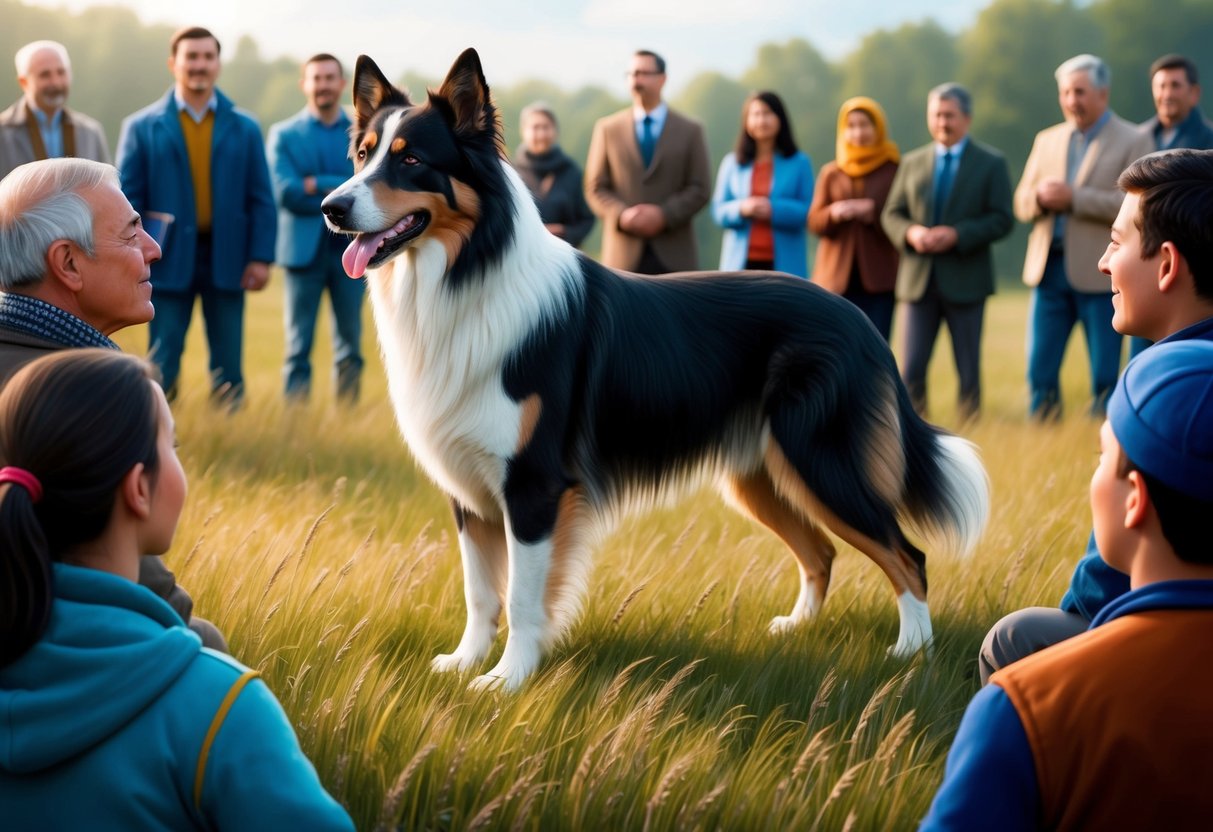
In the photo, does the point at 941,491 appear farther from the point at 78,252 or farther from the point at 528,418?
the point at 78,252

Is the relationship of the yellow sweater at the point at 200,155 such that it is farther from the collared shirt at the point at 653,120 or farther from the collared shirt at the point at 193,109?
the collared shirt at the point at 653,120

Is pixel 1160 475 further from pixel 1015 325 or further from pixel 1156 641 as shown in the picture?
pixel 1015 325

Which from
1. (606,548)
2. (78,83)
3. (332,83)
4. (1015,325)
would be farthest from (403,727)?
(78,83)

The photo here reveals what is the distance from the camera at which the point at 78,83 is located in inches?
1090

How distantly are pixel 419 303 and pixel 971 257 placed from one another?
5401mm

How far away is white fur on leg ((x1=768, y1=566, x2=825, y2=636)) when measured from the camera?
3992mm

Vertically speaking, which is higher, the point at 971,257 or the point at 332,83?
the point at 332,83

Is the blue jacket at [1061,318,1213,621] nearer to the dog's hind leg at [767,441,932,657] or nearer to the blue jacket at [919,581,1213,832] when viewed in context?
the blue jacket at [919,581,1213,832]

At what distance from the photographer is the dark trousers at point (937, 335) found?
8.29m

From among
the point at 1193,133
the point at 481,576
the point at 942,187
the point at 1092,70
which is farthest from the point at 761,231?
the point at 481,576

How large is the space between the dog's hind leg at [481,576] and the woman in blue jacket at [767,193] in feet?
13.9

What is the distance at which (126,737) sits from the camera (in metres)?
1.41

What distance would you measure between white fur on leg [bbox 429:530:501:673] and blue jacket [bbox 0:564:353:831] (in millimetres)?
2416

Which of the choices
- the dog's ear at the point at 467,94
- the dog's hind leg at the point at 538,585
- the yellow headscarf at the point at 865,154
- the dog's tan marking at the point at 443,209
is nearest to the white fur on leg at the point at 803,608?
the dog's hind leg at the point at 538,585
